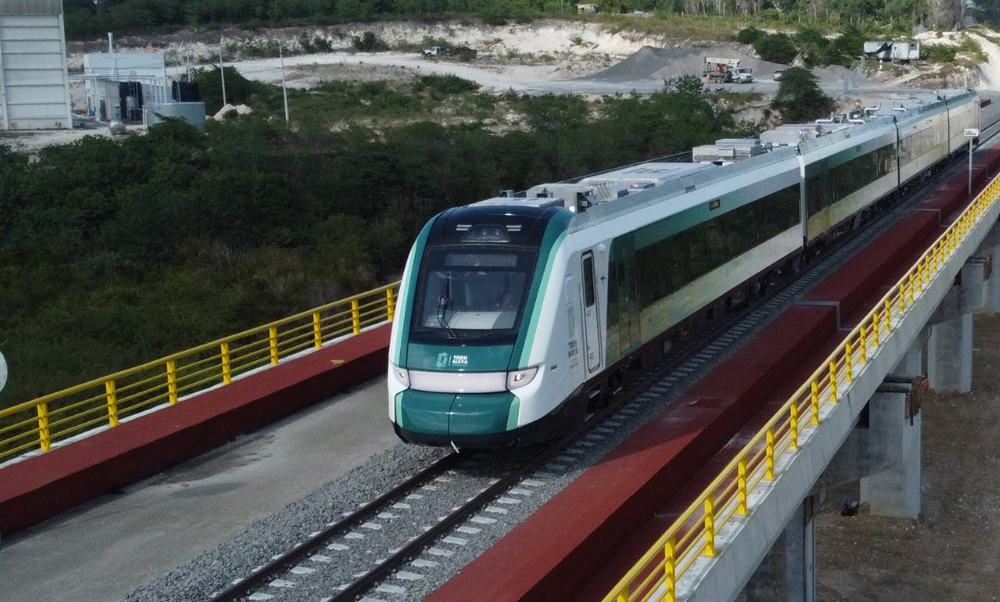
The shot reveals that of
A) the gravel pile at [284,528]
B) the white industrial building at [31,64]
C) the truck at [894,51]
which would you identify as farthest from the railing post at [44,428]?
the truck at [894,51]

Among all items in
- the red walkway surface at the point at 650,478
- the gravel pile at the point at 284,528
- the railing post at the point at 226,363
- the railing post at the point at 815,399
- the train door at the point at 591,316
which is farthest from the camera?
the railing post at the point at 226,363

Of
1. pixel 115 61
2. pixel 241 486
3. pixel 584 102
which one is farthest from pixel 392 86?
pixel 241 486

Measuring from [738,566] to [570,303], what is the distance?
3.76 meters

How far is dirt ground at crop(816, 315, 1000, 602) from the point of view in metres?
24.6

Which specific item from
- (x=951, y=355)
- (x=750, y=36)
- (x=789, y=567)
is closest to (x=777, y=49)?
(x=750, y=36)

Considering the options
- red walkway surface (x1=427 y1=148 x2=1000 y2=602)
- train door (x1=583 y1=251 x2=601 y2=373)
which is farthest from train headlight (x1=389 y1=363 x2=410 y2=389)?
red walkway surface (x1=427 y1=148 x2=1000 y2=602)

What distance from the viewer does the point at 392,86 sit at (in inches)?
3735

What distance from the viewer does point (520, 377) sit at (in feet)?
43.1

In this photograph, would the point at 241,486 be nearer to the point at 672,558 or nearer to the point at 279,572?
the point at 279,572

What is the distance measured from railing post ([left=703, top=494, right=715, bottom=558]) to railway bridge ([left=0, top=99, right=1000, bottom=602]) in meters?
0.02

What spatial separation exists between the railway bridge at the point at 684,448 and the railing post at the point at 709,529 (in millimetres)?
19

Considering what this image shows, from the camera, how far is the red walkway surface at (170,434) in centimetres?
1331

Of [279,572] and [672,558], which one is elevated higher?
[672,558]

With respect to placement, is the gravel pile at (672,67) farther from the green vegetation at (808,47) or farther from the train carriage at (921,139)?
the train carriage at (921,139)
